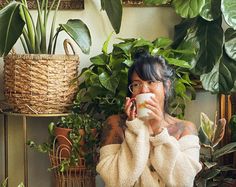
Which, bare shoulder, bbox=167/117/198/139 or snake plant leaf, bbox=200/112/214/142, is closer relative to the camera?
bare shoulder, bbox=167/117/198/139

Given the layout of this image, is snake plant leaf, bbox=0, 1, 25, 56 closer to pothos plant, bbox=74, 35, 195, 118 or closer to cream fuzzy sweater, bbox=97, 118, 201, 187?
pothos plant, bbox=74, 35, 195, 118

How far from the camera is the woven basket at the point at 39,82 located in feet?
4.37

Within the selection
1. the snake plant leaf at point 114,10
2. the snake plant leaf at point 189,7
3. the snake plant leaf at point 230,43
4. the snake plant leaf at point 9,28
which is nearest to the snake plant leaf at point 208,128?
the snake plant leaf at point 230,43

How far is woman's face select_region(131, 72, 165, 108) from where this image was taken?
1.09 m

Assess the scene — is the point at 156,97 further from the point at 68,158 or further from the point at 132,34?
the point at 132,34

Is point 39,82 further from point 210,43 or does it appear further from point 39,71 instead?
point 210,43

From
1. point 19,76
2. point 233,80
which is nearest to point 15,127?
point 19,76

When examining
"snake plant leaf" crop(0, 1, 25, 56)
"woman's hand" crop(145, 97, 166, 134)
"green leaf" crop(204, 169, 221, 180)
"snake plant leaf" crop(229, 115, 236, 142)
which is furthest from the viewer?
"snake plant leaf" crop(229, 115, 236, 142)

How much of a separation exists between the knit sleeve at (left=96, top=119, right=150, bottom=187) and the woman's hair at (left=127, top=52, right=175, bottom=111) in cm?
13

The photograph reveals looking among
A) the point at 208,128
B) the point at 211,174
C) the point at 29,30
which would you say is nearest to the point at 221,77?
the point at 208,128

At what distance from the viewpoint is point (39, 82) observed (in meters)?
1.34

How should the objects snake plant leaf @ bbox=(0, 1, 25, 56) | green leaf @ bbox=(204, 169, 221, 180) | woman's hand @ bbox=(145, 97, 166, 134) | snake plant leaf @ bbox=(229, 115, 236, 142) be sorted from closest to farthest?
woman's hand @ bbox=(145, 97, 166, 134), snake plant leaf @ bbox=(0, 1, 25, 56), green leaf @ bbox=(204, 169, 221, 180), snake plant leaf @ bbox=(229, 115, 236, 142)

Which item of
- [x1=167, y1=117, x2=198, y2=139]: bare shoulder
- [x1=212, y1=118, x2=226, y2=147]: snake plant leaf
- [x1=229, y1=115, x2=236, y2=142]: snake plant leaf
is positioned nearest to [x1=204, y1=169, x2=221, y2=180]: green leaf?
[x1=212, y1=118, x2=226, y2=147]: snake plant leaf

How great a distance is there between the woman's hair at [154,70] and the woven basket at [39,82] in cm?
33
